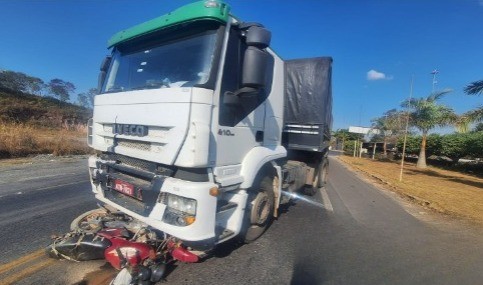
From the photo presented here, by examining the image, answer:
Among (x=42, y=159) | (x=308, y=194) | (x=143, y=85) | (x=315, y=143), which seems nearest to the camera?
(x=143, y=85)

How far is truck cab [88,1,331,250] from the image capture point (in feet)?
10.1

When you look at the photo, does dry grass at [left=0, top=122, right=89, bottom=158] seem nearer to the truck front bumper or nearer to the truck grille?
the truck grille

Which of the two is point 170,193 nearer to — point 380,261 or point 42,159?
point 380,261

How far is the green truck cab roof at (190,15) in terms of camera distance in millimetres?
3232

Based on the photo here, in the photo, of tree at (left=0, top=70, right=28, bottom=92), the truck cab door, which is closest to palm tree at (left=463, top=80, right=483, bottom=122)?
the truck cab door

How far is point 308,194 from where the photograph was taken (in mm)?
8266

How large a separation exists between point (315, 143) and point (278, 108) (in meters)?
2.09

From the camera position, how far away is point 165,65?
3664mm

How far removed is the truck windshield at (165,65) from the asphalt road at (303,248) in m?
2.25

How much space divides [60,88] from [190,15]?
96.1m

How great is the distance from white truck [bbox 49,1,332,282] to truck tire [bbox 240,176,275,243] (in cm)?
2

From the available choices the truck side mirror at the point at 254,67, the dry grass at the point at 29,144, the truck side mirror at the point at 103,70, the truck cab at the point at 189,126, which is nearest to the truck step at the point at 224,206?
the truck cab at the point at 189,126

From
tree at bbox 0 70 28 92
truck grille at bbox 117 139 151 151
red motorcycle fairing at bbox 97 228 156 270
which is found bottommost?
red motorcycle fairing at bbox 97 228 156 270

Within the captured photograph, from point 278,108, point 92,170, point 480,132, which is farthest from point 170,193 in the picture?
point 480,132
